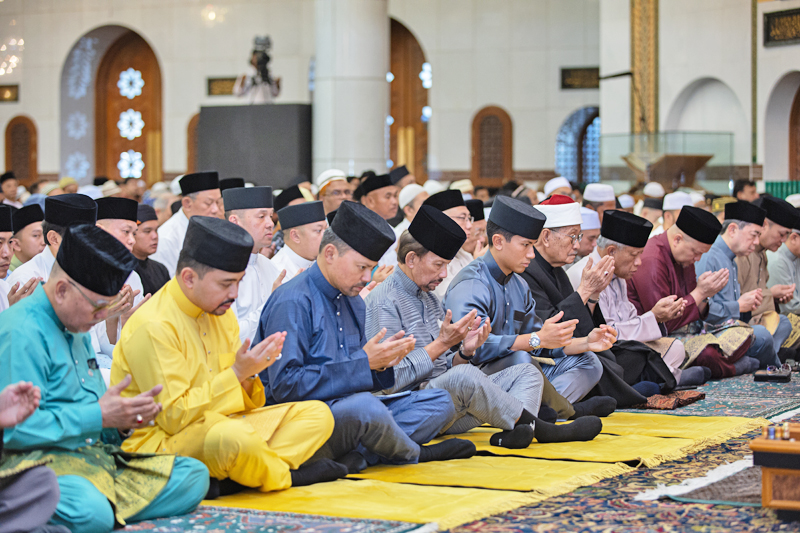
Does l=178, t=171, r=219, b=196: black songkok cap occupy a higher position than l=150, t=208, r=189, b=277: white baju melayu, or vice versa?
l=178, t=171, r=219, b=196: black songkok cap

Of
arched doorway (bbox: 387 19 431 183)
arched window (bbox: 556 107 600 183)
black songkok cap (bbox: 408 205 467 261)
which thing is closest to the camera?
black songkok cap (bbox: 408 205 467 261)

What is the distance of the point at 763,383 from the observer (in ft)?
17.6

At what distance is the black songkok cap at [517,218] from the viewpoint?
13.4 ft

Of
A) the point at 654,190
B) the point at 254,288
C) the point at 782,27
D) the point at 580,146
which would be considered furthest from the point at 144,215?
the point at 580,146

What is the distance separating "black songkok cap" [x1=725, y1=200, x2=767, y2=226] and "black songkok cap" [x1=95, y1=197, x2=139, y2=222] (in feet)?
11.4

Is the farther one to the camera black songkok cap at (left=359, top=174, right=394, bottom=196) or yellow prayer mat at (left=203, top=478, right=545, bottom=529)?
black songkok cap at (left=359, top=174, right=394, bottom=196)

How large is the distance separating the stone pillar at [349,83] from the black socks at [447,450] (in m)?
7.40

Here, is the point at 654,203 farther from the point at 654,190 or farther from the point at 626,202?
the point at 654,190

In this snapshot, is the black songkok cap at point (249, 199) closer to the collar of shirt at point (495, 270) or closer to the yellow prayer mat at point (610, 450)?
the collar of shirt at point (495, 270)

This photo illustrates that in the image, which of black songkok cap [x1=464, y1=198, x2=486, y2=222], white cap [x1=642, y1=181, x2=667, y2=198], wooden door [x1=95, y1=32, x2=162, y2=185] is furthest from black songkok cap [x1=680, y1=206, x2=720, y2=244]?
wooden door [x1=95, y1=32, x2=162, y2=185]

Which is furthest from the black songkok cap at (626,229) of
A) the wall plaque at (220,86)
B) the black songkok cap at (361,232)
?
the wall plaque at (220,86)

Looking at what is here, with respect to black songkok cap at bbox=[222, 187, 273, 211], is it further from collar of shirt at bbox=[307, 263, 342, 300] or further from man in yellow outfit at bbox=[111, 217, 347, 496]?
man in yellow outfit at bbox=[111, 217, 347, 496]

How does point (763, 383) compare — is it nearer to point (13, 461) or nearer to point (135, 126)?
point (13, 461)

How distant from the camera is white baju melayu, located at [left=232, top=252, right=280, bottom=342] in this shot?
4703mm
